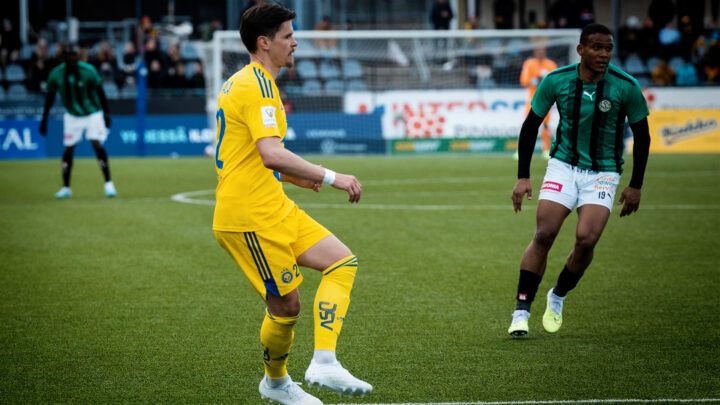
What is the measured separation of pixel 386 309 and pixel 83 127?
349 inches

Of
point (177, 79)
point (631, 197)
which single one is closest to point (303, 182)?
point (631, 197)

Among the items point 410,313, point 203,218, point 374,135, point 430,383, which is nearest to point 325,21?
point 374,135

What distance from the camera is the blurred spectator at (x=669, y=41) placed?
28.5m

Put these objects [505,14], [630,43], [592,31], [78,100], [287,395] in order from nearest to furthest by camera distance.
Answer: [287,395], [592,31], [78,100], [630,43], [505,14]

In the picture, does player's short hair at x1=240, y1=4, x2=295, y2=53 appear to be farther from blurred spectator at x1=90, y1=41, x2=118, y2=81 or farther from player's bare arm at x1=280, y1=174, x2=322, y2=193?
blurred spectator at x1=90, y1=41, x2=118, y2=81

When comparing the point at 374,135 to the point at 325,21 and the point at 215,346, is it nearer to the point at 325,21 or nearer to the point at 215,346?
the point at 325,21

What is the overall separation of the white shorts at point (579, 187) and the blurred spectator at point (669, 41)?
24466mm

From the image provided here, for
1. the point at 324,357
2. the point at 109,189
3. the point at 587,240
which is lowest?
the point at 109,189

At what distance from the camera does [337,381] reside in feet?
12.5

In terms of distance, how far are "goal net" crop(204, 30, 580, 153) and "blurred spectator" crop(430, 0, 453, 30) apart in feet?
7.84

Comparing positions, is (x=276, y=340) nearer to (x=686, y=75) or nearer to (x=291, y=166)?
(x=291, y=166)

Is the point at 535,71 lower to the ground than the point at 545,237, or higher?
higher

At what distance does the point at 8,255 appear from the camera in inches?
349

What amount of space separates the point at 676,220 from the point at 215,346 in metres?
7.51
